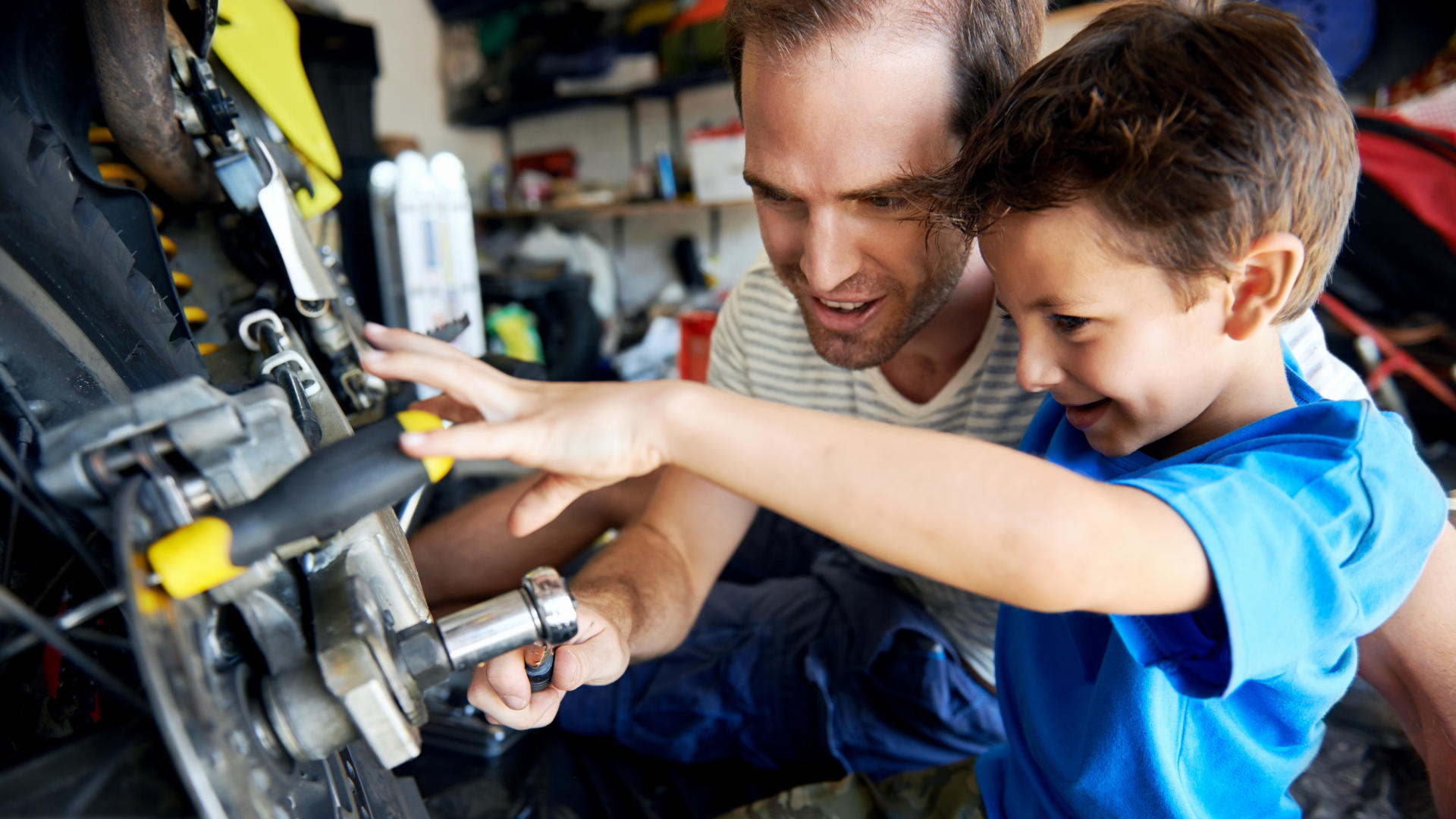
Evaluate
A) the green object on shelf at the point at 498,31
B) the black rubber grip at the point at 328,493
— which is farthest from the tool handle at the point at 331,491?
the green object on shelf at the point at 498,31

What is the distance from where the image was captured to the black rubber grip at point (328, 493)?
1.22 feet

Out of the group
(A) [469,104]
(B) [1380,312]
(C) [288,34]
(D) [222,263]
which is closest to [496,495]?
(D) [222,263]

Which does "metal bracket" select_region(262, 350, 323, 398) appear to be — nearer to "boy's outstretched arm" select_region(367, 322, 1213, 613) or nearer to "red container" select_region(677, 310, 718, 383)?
"boy's outstretched arm" select_region(367, 322, 1213, 613)

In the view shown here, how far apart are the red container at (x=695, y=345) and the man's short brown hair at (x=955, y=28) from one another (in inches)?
51.8

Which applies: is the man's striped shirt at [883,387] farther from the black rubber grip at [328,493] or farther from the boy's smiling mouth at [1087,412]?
the black rubber grip at [328,493]

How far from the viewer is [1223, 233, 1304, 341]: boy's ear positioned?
0.55m

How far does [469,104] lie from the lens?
3.33m

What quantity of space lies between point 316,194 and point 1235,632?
1056 mm

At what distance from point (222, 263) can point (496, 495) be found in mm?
467

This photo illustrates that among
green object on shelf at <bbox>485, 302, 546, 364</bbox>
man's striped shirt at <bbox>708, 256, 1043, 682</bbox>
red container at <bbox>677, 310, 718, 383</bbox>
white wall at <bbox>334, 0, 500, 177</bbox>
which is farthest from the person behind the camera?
white wall at <bbox>334, 0, 500, 177</bbox>

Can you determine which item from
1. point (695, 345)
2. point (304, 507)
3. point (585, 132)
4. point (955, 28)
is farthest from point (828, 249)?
point (585, 132)

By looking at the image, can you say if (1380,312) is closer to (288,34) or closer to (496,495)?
(496,495)

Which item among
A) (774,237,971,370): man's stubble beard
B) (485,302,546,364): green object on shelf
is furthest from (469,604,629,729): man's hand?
(485,302,546,364): green object on shelf

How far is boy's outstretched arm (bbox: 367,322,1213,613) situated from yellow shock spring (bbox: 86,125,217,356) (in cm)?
41
